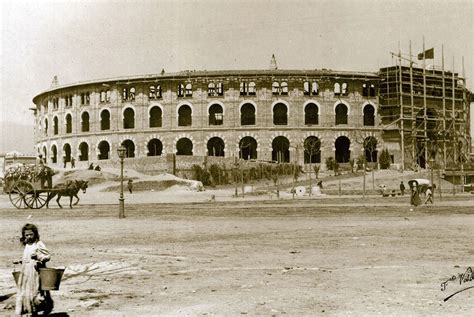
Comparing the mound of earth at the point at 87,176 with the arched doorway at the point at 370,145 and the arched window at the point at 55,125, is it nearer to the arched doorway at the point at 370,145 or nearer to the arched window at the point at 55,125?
the arched window at the point at 55,125

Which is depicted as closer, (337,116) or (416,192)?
(416,192)

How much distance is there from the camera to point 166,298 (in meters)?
6.90

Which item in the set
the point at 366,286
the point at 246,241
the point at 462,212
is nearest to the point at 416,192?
the point at 462,212

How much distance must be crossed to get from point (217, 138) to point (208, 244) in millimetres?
38945

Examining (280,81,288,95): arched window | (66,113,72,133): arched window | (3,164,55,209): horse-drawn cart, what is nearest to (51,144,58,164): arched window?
(66,113,72,133): arched window

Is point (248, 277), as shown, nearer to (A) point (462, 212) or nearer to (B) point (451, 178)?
(A) point (462, 212)

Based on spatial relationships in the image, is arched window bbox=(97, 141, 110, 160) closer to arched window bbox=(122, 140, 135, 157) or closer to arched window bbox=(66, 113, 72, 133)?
arched window bbox=(122, 140, 135, 157)

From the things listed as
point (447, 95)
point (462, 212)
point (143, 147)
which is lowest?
point (462, 212)

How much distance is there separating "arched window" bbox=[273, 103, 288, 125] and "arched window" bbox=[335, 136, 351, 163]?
17.7 ft

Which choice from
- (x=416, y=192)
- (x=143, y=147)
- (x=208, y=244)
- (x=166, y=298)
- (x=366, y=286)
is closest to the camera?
(x=166, y=298)

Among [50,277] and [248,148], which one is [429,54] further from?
[50,277]

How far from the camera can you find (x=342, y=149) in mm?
51531

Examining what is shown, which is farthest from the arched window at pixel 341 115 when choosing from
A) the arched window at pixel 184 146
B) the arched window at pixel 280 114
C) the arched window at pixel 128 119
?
the arched window at pixel 128 119

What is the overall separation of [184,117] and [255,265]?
42764mm
